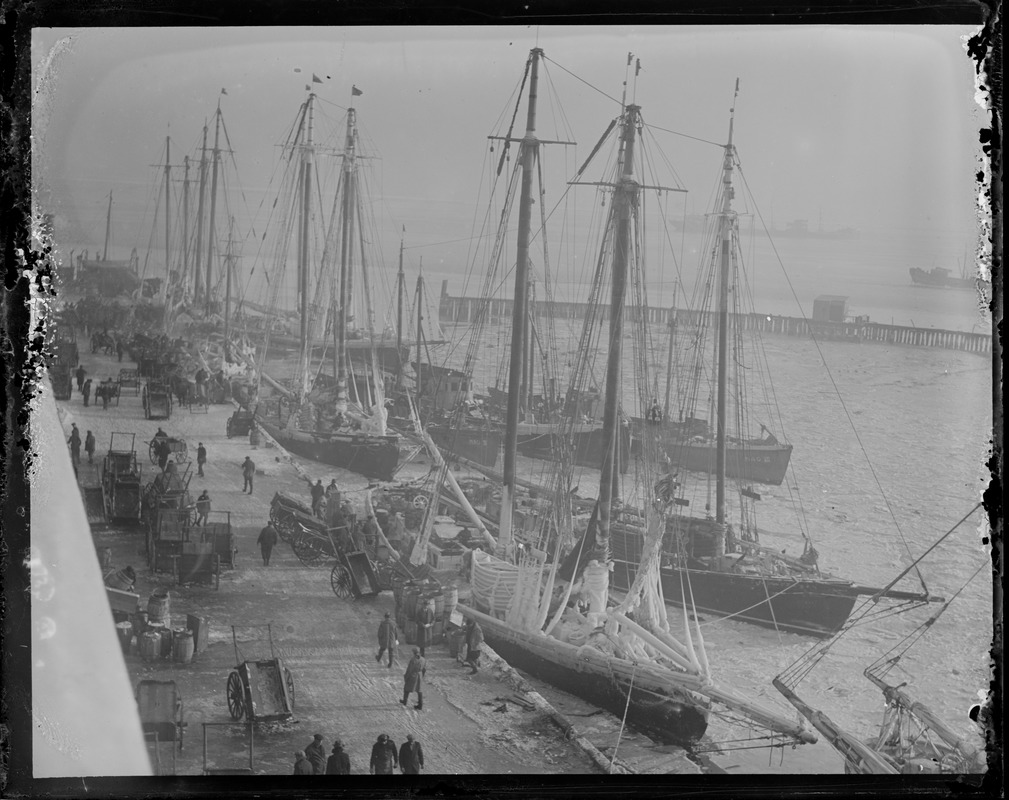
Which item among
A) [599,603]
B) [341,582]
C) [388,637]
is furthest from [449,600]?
[599,603]

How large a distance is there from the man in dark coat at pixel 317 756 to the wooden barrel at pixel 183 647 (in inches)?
17.7

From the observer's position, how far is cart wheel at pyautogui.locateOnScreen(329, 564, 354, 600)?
3.05 metres

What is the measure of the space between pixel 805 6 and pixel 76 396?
243 cm

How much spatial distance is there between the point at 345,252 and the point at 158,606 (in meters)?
1.29

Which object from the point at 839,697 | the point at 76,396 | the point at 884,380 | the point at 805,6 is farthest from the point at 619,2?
the point at 839,697

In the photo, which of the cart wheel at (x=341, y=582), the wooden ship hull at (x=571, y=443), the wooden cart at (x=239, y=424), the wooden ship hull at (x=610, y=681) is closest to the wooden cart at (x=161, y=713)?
the cart wheel at (x=341, y=582)

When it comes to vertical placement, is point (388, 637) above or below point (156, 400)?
below

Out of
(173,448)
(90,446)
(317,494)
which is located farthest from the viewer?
(317,494)

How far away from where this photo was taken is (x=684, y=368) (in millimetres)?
3219

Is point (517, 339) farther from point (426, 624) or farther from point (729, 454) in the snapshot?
point (426, 624)

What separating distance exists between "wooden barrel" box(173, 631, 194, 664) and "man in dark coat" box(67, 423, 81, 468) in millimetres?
601

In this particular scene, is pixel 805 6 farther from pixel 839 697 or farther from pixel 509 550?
pixel 839 697

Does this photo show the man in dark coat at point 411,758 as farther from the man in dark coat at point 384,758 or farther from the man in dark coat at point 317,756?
the man in dark coat at point 317,756

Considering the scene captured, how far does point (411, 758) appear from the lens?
285 cm
